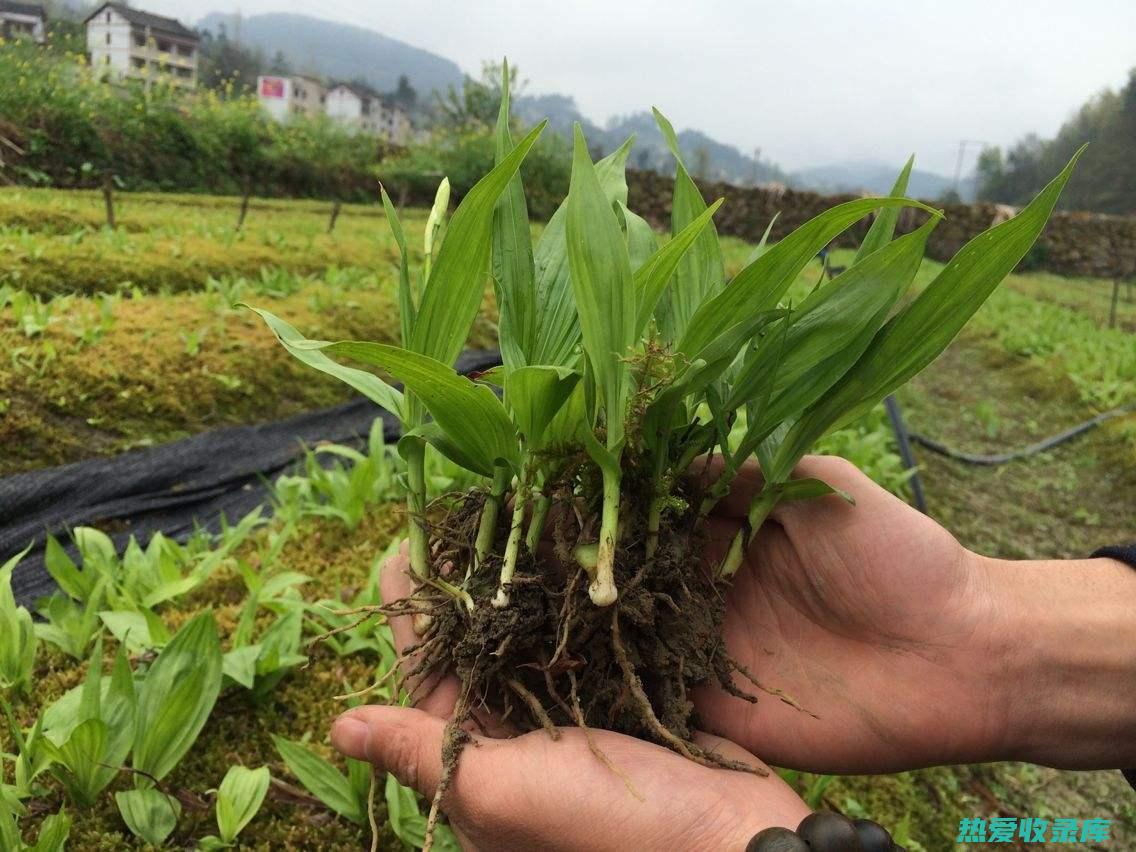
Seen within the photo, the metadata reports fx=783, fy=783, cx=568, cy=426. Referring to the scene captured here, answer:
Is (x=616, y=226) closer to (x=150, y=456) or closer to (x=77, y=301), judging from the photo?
(x=150, y=456)

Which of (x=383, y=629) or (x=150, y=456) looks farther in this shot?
(x=150, y=456)

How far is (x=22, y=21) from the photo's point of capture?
6.33m

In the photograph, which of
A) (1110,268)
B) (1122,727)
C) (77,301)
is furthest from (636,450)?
(1110,268)

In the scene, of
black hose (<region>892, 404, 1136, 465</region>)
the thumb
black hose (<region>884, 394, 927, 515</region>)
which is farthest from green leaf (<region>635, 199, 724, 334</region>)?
black hose (<region>892, 404, 1136, 465</region>)

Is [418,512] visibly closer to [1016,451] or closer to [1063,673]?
[1063,673]

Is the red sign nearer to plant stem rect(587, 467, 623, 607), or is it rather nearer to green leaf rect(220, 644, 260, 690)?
green leaf rect(220, 644, 260, 690)

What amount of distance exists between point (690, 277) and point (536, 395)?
1.22 feet

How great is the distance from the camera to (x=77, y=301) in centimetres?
390

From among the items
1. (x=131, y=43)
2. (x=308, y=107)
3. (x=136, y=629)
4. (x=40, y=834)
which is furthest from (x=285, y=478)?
(x=308, y=107)

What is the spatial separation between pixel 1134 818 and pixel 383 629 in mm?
2093

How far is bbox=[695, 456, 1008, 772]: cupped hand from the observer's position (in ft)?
4.07

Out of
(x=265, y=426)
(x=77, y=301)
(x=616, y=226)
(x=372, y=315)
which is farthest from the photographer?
(x=372, y=315)

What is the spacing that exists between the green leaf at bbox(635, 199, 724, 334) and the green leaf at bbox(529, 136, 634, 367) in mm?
140

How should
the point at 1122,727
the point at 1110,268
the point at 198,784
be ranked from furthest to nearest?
1. the point at 1110,268
2. the point at 198,784
3. the point at 1122,727
